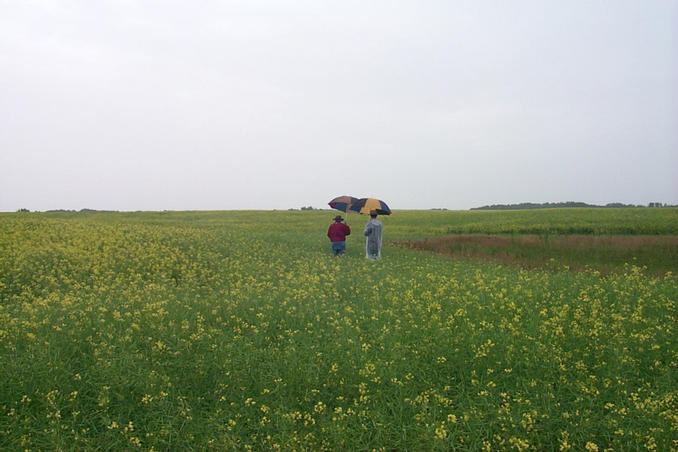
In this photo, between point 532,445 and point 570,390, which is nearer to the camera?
point 532,445

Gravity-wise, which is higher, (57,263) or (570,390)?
(57,263)

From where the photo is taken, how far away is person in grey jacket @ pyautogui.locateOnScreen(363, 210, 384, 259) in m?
17.3

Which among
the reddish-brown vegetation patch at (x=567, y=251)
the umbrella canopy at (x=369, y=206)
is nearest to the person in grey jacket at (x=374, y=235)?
the umbrella canopy at (x=369, y=206)

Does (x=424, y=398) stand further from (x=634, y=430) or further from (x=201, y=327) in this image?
(x=201, y=327)

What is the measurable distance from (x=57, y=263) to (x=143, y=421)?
10.3m

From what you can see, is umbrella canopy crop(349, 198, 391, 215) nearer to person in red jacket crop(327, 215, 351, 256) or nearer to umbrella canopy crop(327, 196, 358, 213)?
umbrella canopy crop(327, 196, 358, 213)

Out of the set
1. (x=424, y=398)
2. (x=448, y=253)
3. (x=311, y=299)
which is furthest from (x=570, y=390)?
(x=448, y=253)

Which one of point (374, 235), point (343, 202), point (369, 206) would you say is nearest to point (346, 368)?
point (374, 235)

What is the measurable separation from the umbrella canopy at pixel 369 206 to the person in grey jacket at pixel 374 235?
1.37ft

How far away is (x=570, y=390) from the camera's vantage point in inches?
261

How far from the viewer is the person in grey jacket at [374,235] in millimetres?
17297

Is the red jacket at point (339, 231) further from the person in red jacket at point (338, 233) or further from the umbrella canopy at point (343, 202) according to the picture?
the umbrella canopy at point (343, 202)

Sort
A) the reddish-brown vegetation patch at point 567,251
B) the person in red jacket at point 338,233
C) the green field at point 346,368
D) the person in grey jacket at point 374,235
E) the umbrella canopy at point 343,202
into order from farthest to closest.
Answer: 1. the reddish-brown vegetation patch at point 567,251
2. the umbrella canopy at point 343,202
3. the person in red jacket at point 338,233
4. the person in grey jacket at point 374,235
5. the green field at point 346,368

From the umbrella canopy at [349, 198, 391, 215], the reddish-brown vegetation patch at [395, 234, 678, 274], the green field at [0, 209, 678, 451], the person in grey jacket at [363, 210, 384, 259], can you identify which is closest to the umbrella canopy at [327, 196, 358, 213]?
the umbrella canopy at [349, 198, 391, 215]
